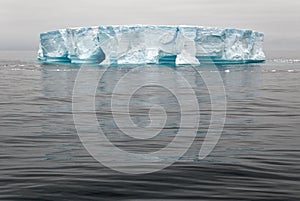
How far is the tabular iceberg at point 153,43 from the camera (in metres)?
44.0

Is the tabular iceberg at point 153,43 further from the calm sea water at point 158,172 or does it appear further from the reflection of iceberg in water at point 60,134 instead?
the calm sea water at point 158,172

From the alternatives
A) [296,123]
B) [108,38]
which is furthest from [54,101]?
[108,38]

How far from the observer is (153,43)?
4484 cm

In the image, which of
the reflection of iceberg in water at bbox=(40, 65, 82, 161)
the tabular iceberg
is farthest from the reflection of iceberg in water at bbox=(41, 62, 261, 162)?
the tabular iceberg

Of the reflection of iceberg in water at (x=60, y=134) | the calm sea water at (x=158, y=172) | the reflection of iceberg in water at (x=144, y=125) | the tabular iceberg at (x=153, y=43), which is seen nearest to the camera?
the calm sea water at (x=158, y=172)

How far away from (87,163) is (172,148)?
196cm

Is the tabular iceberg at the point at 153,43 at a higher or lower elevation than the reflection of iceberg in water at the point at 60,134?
higher

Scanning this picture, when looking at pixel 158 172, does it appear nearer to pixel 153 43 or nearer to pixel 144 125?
pixel 144 125

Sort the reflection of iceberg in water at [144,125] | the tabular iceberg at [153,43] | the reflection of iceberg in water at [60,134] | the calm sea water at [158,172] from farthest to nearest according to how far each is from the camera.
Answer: the tabular iceberg at [153,43] < the reflection of iceberg in water at [144,125] < the reflection of iceberg in water at [60,134] < the calm sea water at [158,172]

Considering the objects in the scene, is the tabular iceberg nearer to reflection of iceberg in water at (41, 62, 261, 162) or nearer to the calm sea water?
reflection of iceberg in water at (41, 62, 261, 162)

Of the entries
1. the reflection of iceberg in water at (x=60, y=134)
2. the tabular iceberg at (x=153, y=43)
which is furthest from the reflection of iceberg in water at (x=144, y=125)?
the tabular iceberg at (x=153, y=43)

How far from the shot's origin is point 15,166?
6703mm

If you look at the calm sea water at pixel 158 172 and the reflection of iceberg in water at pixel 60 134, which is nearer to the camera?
the calm sea water at pixel 158 172

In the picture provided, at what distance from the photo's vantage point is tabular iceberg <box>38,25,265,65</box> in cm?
4403
